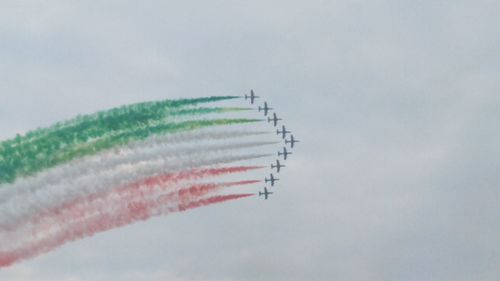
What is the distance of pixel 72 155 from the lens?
82.0 m

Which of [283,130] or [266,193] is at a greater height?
[283,130]

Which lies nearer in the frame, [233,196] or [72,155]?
[72,155]

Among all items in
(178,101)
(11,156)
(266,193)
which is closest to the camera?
(11,156)

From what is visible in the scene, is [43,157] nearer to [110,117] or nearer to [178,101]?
[110,117]

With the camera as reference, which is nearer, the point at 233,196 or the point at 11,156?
the point at 11,156

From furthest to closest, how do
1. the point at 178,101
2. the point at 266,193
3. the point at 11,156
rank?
the point at 266,193 < the point at 178,101 < the point at 11,156

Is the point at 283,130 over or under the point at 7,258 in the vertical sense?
over

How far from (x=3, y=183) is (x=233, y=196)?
20.1m

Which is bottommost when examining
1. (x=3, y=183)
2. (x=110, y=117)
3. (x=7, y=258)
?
(x=7, y=258)

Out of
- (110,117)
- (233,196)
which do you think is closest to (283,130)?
(233,196)

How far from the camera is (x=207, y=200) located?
87.9 meters

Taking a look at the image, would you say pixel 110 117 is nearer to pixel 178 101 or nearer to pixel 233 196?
pixel 178 101

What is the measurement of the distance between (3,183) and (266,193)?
3170 cm

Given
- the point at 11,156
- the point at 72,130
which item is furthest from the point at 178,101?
the point at 11,156
